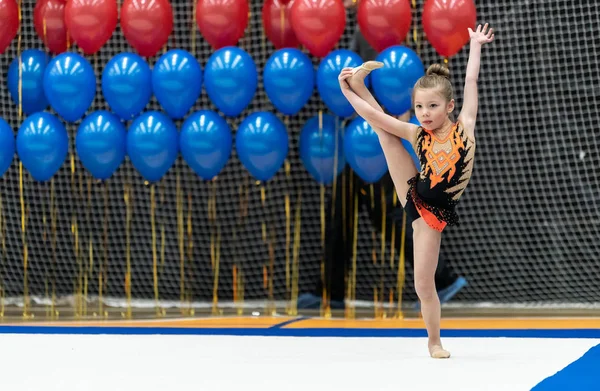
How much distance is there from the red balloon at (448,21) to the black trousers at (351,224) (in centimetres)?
67

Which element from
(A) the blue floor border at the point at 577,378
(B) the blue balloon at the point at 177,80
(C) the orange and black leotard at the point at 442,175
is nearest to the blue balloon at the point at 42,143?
(B) the blue balloon at the point at 177,80

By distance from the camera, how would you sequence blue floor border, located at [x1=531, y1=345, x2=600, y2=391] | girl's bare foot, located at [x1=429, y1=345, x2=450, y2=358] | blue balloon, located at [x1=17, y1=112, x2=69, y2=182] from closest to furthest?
blue floor border, located at [x1=531, y1=345, x2=600, y2=391] → girl's bare foot, located at [x1=429, y1=345, x2=450, y2=358] → blue balloon, located at [x1=17, y1=112, x2=69, y2=182]

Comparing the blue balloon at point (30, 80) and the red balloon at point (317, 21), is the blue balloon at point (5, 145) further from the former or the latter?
the red balloon at point (317, 21)

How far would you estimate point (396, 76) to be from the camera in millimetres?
3535

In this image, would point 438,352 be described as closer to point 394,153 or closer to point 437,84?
point 394,153

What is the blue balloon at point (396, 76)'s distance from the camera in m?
3.54

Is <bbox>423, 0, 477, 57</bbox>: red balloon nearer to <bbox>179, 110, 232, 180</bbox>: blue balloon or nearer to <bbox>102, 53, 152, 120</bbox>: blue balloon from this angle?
<bbox>179, 110, 232, 180</bbox>: blue balloon

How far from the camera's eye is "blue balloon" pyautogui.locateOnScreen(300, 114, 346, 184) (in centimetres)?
373

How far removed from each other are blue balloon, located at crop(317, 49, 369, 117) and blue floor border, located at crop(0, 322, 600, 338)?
0.91 metres

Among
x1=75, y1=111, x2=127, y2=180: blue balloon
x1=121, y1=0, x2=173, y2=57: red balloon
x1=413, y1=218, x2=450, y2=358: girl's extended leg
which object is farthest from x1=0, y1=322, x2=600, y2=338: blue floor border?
x1=121, y1=0, x2=173, y2=57: red balloon

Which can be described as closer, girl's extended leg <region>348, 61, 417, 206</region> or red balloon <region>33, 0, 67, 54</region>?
girl's extended leg <region>348, 61, 417, 206</region>

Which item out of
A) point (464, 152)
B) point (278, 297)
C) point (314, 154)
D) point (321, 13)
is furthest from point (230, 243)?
point (464, 152)

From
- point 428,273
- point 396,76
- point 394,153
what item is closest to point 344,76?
point 394,153

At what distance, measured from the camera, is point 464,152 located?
268cm
